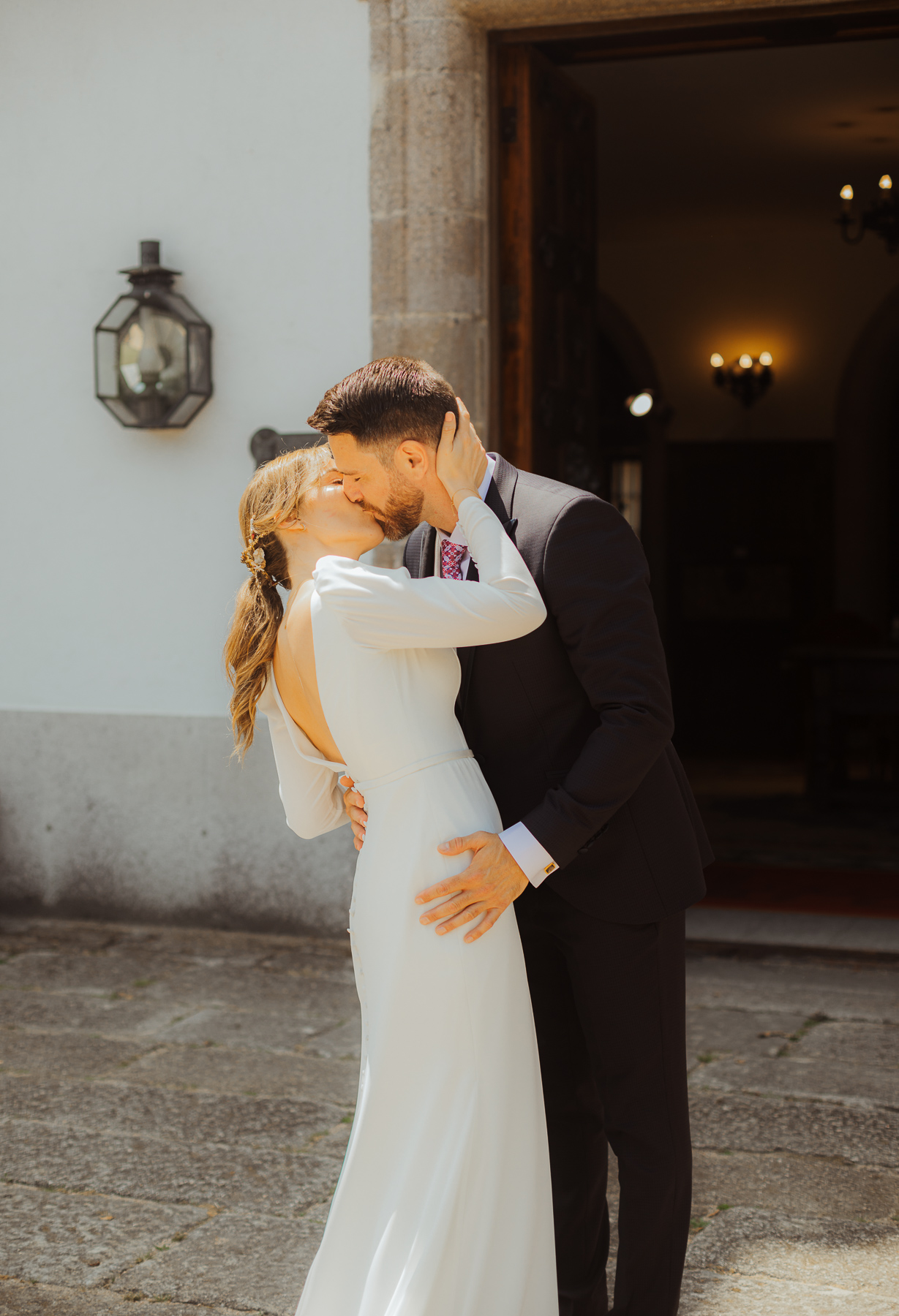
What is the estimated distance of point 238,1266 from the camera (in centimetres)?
276

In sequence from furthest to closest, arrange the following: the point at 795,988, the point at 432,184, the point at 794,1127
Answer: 1. the point at 432,184
2. the point at 795,988
3. the point at 794,1127

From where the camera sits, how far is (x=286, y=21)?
203 inches

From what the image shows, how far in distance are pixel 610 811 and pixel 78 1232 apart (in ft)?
5.31

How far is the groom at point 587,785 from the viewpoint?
2.10m

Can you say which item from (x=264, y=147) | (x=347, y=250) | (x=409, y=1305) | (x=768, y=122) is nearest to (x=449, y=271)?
(x=347, y=250)

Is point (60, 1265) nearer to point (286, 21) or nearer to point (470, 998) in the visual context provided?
point (470, 998)

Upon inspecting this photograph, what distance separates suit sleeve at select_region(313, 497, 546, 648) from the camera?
6.62 ft

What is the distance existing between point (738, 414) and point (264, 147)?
7328 mm

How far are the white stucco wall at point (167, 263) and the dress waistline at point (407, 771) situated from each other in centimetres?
322

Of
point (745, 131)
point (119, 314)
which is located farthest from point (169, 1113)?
point (745, 131)

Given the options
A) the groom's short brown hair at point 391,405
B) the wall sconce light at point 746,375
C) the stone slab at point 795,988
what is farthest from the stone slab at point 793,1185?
the wall sconce light at point 746,375

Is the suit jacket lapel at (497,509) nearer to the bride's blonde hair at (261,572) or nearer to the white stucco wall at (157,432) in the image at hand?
the bride's blonde hair at (261,572)

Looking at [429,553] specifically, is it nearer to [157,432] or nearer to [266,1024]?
[266,1024]

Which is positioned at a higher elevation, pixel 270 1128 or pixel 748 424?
pixel 748 424
